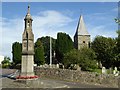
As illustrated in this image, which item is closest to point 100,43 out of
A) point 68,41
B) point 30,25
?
point 68,41

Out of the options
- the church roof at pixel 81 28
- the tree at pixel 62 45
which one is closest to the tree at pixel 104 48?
the tree at pixel 62 45

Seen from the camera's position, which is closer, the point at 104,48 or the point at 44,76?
the point at 44,76

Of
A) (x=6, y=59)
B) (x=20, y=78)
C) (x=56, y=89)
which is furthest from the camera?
(x=6, y=59)

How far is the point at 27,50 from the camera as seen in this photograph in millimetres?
25938

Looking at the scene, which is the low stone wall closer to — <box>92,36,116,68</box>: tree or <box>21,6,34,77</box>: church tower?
<box>21,6,34,77</box>: church tower

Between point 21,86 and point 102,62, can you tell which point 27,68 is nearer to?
point 21,86

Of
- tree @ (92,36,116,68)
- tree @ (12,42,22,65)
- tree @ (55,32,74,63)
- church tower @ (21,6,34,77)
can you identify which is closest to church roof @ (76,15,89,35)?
tree @ (92,36,116,68)

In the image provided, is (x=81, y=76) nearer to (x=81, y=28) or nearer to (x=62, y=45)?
(x=62, y=45)

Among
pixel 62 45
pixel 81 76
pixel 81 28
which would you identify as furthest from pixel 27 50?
pixel 81 28

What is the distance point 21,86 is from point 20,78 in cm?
228

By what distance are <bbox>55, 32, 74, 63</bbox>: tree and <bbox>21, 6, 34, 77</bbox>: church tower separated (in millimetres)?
33377

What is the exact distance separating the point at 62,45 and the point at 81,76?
28610 mm

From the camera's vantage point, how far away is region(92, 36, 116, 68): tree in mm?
51384

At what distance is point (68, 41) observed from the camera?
203 ft
